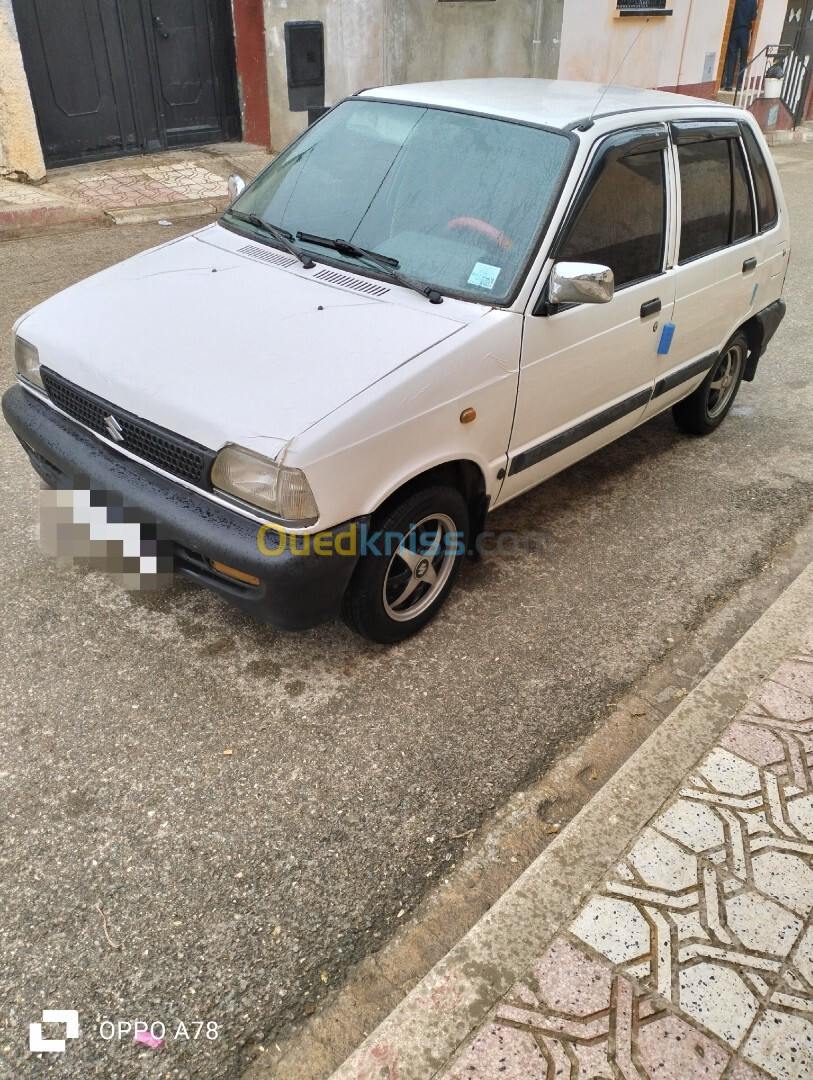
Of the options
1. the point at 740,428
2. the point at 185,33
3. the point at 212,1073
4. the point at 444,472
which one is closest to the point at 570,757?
the point at 444,472

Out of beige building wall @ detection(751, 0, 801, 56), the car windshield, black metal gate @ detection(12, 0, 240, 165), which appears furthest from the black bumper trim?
beige building wall @ detection(751, 0, 801, 56)

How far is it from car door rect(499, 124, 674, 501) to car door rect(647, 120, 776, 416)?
186 mm

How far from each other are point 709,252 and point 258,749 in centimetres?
325

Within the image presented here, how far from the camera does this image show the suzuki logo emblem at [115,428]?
3.00m

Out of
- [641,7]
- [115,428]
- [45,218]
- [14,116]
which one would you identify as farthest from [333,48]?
[115,428]

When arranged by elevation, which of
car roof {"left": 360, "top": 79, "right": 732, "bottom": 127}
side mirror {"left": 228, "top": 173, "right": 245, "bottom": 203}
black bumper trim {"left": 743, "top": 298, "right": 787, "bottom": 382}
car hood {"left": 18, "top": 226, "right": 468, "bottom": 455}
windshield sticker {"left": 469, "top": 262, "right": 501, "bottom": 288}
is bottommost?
black bumper trim {"left": 743, "top": 298, "right": 787, "bottom": 382}

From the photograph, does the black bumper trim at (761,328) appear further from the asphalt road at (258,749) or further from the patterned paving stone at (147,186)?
the patterned paving stone at (147,186)

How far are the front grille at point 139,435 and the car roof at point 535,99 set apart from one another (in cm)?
197

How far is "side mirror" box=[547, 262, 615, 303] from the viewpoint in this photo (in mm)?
3082

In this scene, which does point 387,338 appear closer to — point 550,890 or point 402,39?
point 550,890

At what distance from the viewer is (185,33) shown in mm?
9672

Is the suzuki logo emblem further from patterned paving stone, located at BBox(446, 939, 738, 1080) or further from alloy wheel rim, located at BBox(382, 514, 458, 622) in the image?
patterned paving stone, located at BBox(446, 939, 738, 1080)

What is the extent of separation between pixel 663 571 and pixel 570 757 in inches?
52.9

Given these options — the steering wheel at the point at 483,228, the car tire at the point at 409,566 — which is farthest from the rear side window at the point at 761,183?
the car tire at the point at 409,566
